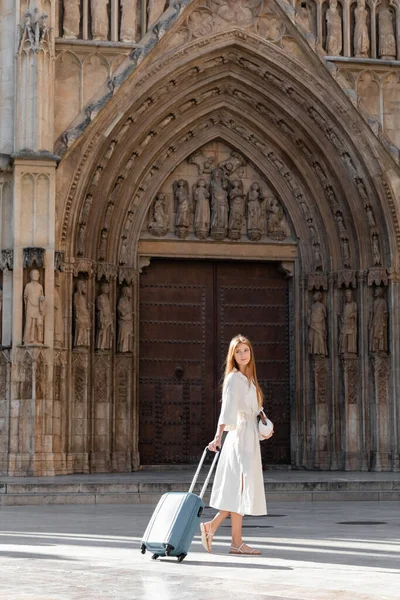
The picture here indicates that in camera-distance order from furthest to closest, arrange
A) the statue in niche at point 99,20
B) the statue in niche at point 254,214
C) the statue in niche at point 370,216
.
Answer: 1. the statue in niche at point 254,214
2. the statue in niche at point 370,216
3. the statue in niche at point 99,20

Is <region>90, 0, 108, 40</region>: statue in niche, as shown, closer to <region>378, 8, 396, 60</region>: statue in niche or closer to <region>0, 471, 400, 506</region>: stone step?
<region>378, 8, 396, 60</region>: statue in niche

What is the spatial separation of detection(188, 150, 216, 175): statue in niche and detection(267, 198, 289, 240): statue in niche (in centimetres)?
138

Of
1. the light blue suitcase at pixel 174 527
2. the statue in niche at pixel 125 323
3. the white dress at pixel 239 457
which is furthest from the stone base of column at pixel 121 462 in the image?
the light blue suitcase at pixel 174 527

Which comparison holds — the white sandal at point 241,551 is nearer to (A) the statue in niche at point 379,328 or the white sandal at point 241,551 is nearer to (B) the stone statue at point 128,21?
(A) the statue in niche at point 379,328

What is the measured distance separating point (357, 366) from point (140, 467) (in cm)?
453

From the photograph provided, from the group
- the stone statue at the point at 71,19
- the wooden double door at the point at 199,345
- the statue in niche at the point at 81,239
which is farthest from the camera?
the wooden double door at the point at 199,345

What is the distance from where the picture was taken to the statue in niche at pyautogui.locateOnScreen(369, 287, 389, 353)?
71.7ft

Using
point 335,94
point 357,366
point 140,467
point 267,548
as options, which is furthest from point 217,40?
point 267,548

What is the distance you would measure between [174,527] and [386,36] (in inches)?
628

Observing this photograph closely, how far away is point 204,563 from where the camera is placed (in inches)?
337

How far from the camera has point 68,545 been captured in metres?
9.87

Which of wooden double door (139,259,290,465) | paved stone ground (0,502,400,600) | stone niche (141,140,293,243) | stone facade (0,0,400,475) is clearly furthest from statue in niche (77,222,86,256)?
paved stone ground (0,502,400,600)

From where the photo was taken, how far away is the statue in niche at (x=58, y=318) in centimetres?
2044

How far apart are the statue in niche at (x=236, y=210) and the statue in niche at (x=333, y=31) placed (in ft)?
10.2
